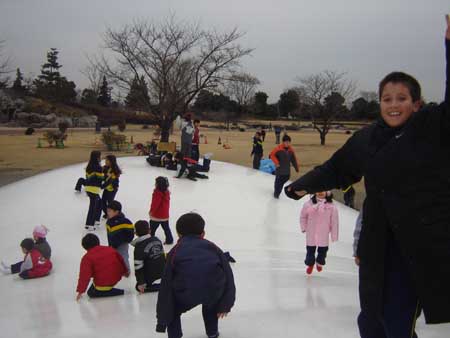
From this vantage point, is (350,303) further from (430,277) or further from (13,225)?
(13,225)

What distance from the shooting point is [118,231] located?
4637 mm

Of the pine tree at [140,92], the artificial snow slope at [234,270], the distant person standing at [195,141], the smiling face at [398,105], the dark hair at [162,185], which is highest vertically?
the pine tree at [140,92]

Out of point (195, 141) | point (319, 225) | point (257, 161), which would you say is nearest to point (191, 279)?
point (319, 225)

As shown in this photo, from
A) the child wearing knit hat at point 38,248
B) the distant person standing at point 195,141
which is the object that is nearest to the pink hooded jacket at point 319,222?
the child wearing knit hat at point 38,248

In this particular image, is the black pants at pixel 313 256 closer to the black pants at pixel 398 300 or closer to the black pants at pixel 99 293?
the black pants at pixel 99 293

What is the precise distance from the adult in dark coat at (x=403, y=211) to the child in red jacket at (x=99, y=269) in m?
2.94

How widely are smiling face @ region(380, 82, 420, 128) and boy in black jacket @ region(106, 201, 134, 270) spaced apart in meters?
3.60

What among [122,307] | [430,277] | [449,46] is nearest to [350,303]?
[122,307]

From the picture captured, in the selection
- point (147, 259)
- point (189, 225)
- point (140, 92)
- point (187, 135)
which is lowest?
point (147, 259)

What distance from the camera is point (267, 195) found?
9.46 meters

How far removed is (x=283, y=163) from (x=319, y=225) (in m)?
4.14

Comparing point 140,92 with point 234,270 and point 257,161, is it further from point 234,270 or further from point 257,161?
point 234,270

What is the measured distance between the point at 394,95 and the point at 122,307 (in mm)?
3346

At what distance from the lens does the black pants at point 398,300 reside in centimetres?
157
